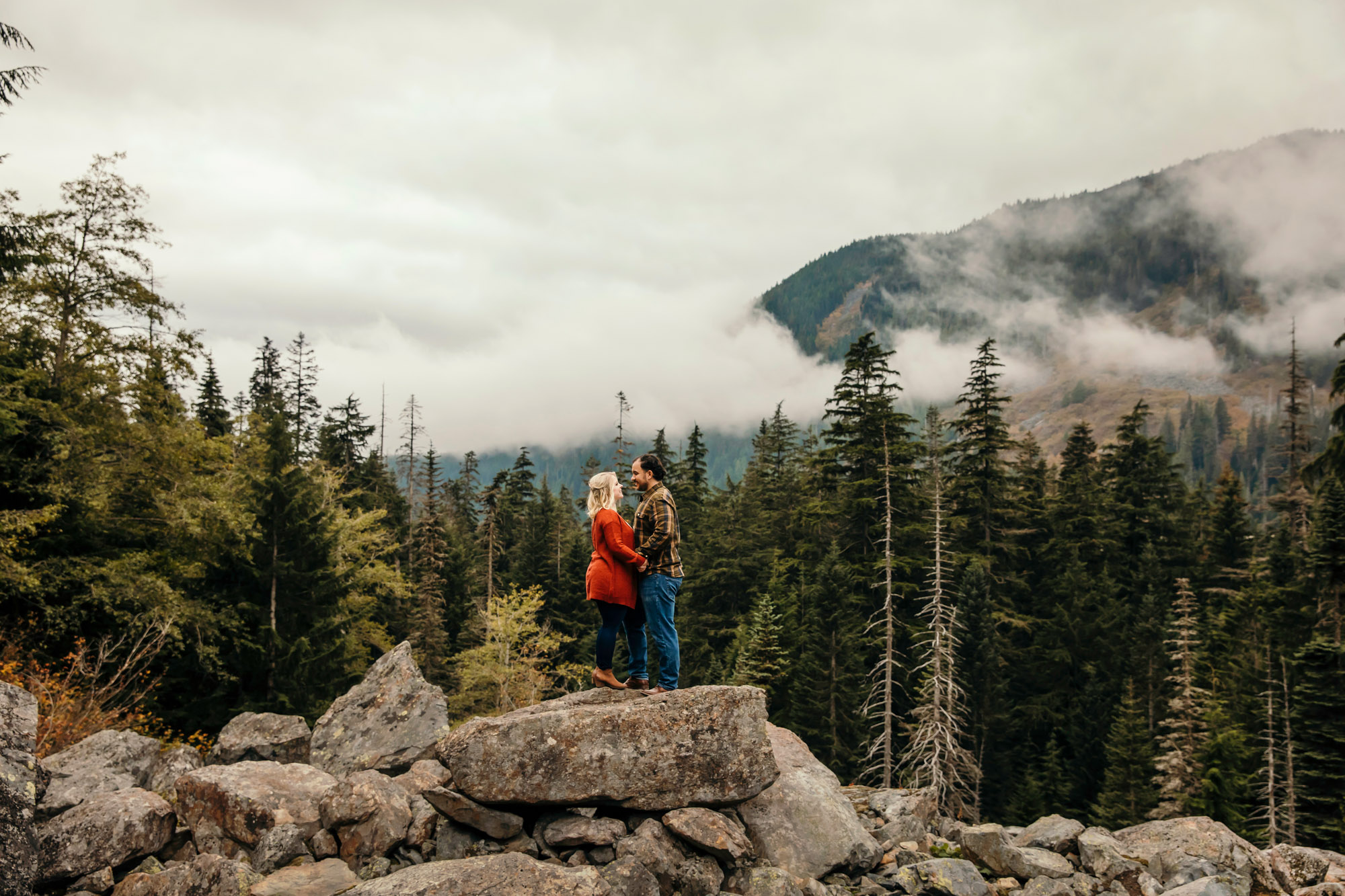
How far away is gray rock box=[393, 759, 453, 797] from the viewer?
8485mm

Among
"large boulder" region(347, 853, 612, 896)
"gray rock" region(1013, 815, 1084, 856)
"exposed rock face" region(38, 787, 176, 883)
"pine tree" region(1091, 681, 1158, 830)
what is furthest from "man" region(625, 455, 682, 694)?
"pine tree" region(1091, 681, 1158, 830)

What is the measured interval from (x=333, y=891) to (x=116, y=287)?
66.2ft

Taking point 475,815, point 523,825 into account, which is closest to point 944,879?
point 523,825

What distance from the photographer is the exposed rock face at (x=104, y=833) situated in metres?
7.45

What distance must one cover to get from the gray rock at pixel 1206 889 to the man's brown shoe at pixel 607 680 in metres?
7.91

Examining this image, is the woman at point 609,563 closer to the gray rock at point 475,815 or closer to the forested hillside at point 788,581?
the gray rock at point 475,815

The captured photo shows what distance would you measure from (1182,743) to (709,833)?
122 ft

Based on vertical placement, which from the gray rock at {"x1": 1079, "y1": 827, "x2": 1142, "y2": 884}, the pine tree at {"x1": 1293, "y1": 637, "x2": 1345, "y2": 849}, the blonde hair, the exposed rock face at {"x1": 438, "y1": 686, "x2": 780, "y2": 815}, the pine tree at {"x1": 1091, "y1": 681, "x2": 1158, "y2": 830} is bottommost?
the pine tree at {"x1": 1091, "y1": 681, "x2": 1158, "y2": 830}

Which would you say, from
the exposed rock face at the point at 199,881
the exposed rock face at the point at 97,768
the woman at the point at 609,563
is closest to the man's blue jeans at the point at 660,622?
the woman at the point at 609,563

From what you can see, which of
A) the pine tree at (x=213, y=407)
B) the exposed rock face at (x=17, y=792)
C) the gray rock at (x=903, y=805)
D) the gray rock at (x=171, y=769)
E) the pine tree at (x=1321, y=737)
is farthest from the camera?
the pine tree at (x=213, y=407)

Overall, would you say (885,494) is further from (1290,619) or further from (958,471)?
(1290,619)

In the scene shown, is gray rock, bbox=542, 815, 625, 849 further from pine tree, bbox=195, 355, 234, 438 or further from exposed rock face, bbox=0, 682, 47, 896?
pine tree, bbox=195, 355, 234, 438

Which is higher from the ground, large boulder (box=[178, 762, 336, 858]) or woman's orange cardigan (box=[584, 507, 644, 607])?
woman's orange cardigan (box=[584, 507, 644, 607])

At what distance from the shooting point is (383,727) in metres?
11.7
